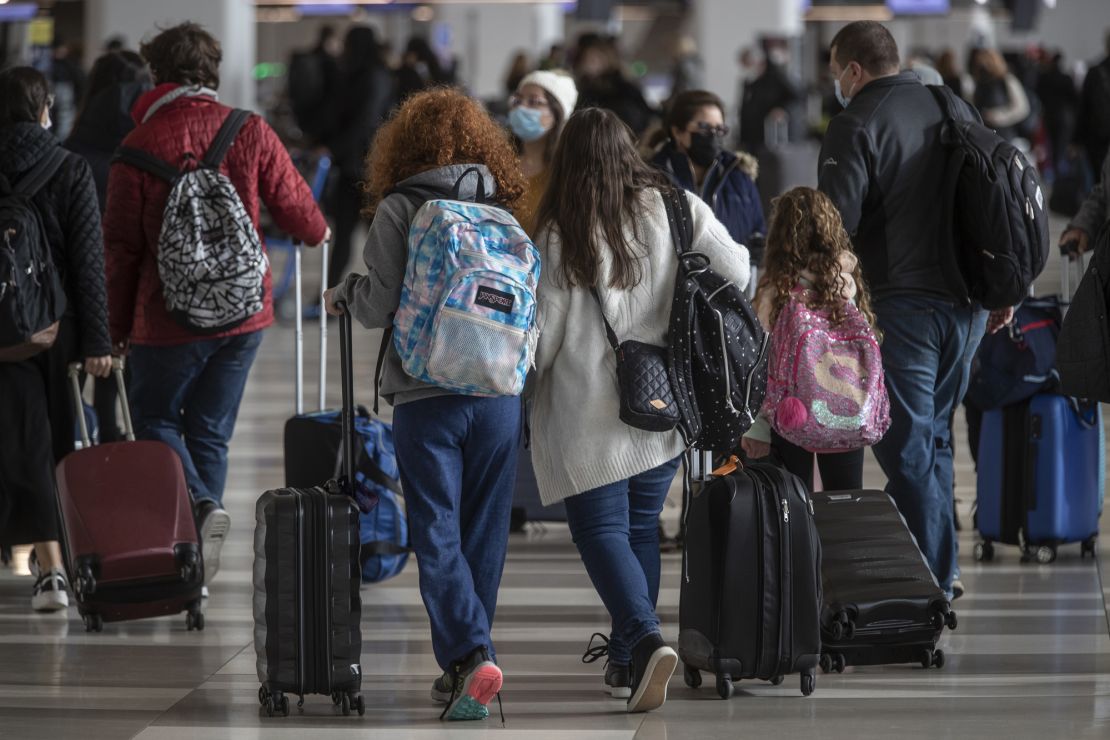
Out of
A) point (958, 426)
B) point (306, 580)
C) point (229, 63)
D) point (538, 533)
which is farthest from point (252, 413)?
point (229, 63)

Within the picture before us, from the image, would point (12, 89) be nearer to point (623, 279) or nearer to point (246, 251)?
point (246, 251)

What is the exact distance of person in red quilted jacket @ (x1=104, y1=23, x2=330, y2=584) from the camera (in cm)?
537

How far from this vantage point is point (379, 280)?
13.2 feet

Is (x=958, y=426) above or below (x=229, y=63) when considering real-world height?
below

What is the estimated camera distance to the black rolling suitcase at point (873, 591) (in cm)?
453

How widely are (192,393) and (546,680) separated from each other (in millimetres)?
1684

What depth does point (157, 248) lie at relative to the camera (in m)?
5.35

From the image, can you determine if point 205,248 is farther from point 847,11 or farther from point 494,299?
point 847,11

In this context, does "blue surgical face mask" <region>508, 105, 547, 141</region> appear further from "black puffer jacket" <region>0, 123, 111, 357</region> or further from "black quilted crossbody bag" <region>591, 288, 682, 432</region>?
"black quilted crossbody bag" <region>591, 288, 682, 432</region>

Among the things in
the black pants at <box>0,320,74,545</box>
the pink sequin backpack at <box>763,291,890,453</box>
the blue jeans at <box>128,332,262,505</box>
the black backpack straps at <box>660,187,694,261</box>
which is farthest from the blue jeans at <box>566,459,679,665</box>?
the black pants at <box>0,320,74,545</box>

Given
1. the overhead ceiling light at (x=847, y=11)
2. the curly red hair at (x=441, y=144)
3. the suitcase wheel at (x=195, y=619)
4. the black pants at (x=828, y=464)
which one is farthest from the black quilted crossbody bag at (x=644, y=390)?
the overhead ceiling light at (x=847, y=11)

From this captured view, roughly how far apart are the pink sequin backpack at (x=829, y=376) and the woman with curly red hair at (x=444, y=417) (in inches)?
39.4

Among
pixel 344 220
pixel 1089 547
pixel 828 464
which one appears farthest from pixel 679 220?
pixel 344 220

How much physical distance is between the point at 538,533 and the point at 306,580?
2717 millimetres
